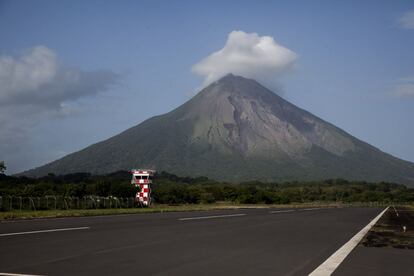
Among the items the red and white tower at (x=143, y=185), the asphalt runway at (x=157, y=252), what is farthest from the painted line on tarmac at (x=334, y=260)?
the red and white tower at (x=143, y=185)

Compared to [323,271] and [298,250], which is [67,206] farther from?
[323,271]

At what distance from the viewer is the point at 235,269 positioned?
299 inches

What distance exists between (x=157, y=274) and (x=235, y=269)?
1190 mm

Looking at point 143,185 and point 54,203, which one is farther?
point 143,185

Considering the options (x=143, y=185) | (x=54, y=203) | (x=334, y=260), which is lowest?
(x=334, y=260)

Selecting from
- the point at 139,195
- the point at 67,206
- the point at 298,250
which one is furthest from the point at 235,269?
the point at 139,195

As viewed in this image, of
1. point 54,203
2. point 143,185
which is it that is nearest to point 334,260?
point 54,203

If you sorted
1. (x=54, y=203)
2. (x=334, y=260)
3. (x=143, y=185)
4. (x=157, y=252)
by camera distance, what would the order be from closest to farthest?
(x=334, y=260) < (x=157, y=252) < (x=54, y=203) < (x=143, y=185)

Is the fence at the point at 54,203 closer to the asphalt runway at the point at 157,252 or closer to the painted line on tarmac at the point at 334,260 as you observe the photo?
the asphalt runway at the point at 157,252

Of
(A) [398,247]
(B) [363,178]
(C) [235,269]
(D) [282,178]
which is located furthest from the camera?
(B) [363,178]

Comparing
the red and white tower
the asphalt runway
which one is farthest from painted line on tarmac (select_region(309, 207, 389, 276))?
the red and white tower

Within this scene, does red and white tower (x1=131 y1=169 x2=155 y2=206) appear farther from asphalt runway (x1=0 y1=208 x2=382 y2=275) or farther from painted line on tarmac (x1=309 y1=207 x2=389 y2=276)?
painted line on tarmac (x1=309 y1=207 x2=389 y2=276)

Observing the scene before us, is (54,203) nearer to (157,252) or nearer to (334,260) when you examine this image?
(157,252)

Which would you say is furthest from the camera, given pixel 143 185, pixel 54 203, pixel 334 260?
pixel 143 185
